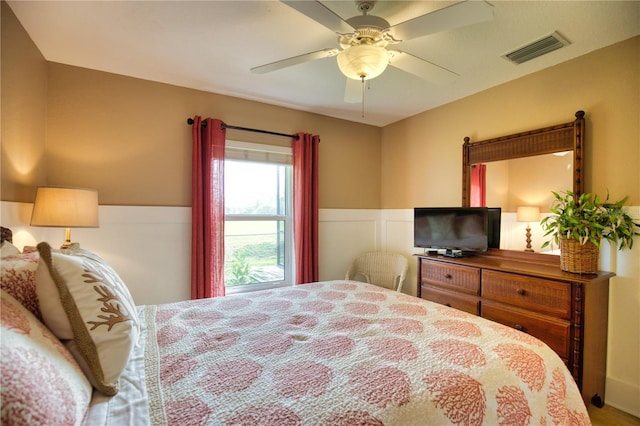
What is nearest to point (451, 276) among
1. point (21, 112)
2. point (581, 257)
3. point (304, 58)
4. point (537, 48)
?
point (581, 257)

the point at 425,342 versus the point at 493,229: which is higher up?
the point at 493,229

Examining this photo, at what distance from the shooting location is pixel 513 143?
2660 mm

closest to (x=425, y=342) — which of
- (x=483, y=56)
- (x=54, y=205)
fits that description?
(x=483, y=56)

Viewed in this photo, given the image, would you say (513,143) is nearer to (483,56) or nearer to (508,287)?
(483,56)

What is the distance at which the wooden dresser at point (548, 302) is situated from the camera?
6.24 feet

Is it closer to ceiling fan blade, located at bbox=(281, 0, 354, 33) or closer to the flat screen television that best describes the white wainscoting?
ceiling fan blade, located at bbox=(281, 0, 354, 33)

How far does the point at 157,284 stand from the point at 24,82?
172cm

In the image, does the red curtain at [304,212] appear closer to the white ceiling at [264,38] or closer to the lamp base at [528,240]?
the white ceiling at [264,38]

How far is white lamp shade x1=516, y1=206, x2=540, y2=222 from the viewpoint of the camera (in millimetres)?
2514

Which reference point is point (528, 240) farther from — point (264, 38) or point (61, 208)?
point (61, 208)

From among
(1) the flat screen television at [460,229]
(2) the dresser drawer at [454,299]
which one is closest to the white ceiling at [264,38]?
(1) the flat screen television at [460,229]

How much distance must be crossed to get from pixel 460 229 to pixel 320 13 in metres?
2.18

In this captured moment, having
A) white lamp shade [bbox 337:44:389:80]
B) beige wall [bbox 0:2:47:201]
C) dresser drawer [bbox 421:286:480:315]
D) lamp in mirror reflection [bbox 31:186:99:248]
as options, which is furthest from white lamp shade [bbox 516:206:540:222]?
beige wall [bbox 0:2:47:201]

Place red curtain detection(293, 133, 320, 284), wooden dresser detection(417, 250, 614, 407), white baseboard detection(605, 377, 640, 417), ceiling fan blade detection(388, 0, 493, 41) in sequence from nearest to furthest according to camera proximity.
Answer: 1. ceiling fan blade detection(388, 0, 493, 41)
2. wooden dresser detection(417, 250, 614, 407)
3. white baseboard detection(605, 377, 640, 417)
4. red curtain detection(293, 133, 320, 284)
